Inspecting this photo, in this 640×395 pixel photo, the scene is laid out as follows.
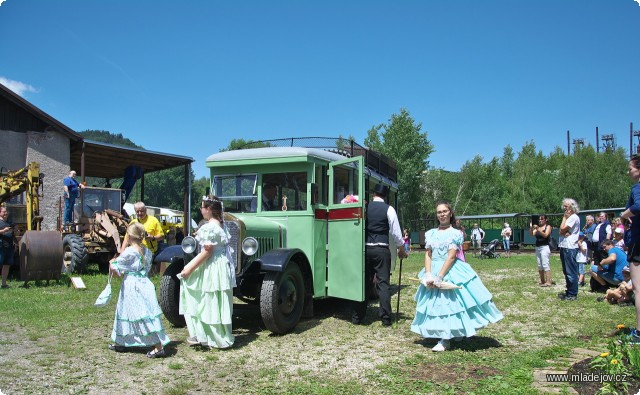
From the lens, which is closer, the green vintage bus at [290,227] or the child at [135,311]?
the child at [135,311]

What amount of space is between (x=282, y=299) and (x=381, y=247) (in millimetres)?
1539

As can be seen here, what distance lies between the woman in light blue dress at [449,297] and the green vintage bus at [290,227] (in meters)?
1.29

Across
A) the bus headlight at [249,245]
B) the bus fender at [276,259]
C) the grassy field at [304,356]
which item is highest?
the bus headlight at [249,245]

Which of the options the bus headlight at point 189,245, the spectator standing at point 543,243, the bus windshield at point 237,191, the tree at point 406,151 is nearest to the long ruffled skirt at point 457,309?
the bus headlight at point 189,245

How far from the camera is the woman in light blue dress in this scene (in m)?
5.37

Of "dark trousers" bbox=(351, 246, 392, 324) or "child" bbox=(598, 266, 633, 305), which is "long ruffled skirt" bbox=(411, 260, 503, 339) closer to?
"dark trousers" bbox=(351, 246, 392, 324)

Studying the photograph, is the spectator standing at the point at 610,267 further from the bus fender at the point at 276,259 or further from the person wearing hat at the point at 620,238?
the bus fender at the point at 276,259

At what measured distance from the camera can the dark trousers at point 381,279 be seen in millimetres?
6793

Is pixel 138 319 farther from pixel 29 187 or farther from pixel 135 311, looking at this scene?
pixel 29 187

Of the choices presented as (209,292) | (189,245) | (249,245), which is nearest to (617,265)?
(249,245)

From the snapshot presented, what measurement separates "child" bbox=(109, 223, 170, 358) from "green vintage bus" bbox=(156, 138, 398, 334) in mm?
783

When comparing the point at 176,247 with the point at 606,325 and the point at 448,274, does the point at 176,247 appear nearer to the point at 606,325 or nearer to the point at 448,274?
the point at 448,274

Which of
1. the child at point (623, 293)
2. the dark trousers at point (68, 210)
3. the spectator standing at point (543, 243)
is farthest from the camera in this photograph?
the dark trousers at point (68, 210)

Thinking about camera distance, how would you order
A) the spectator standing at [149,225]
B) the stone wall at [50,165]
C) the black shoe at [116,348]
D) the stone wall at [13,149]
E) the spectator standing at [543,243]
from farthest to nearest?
the stone wall at [50,165] → the stone wall at [13,149] → the spectator standing at [543,243] → the spectator standing at [149,225] → the black shoe at [116,348]
